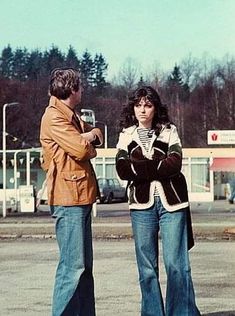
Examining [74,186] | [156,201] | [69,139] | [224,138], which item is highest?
[224,138]

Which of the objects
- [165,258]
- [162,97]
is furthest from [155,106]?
[162,97]

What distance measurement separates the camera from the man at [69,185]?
7.23m

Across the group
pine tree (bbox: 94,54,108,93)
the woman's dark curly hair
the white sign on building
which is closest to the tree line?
pine tree (bbox: 94,54,108,93)

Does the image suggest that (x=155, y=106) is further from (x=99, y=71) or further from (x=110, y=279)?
(x=99, y=71)

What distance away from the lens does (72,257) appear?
7.27 meters

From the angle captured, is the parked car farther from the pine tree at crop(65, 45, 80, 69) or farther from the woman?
the pine tree at crop(65, 45, 80, 69)

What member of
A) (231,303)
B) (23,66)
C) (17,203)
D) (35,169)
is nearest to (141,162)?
(231,303)

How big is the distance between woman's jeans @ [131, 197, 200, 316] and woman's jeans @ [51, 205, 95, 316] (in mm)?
435

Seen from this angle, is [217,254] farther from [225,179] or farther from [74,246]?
[225,179]

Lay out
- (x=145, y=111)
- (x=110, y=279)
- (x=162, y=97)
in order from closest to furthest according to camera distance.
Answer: (x=145, y=111) < (x=110, y=279) < (x=162, y=97)

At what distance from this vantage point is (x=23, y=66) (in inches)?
5595

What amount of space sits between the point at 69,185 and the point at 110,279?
521 cm

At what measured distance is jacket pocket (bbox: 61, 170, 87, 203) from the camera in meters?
7.21

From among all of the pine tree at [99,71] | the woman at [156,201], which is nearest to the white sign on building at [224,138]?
the woman at [156,201]
